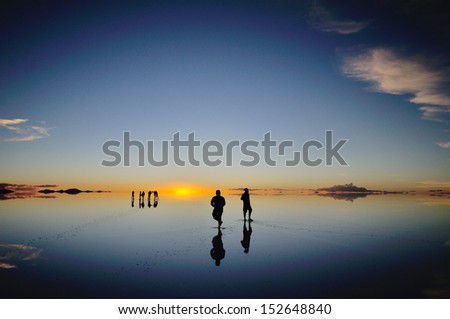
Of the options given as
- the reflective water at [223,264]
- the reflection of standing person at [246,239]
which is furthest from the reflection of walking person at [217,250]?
the reflection of standing person at [246,239]

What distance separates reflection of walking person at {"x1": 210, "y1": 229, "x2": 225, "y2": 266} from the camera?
41.6 feet

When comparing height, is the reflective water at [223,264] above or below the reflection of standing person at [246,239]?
below

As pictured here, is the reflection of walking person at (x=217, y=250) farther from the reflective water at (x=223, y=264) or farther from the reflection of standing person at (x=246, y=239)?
the reflection of standing person at (x=246, y=239)

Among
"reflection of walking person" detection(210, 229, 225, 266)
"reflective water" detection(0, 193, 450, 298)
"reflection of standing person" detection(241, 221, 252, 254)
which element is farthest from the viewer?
"reflection of standing person" detection(241, 221, 252, 254)

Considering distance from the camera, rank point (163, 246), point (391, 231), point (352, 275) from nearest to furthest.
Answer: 1. point (352, 275)
2. point (163, 246)
3. point (391, 231)

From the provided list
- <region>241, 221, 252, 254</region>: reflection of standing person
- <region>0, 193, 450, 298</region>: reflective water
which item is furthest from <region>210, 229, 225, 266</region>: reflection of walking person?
<region>241, 221, 252, 254</region>: reflection of standing person

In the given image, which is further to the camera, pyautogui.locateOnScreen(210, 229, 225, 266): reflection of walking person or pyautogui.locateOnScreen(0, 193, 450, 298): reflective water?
pyautogui.locateOnScreen(210, 229, 225, 266): reflection of walking person

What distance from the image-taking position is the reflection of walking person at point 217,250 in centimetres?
1267

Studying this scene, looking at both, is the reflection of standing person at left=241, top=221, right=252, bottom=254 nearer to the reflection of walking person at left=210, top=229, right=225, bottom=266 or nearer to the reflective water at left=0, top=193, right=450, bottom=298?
the reflective water at left=0, top=193, right=450, bottom=298

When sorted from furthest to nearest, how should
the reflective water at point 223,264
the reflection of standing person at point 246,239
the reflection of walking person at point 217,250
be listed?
the reflection of standing person at point 246,239, the reflection of walking person at point 217,250, the reflective water at point 223,264

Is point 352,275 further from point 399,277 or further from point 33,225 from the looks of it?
point 33,225
